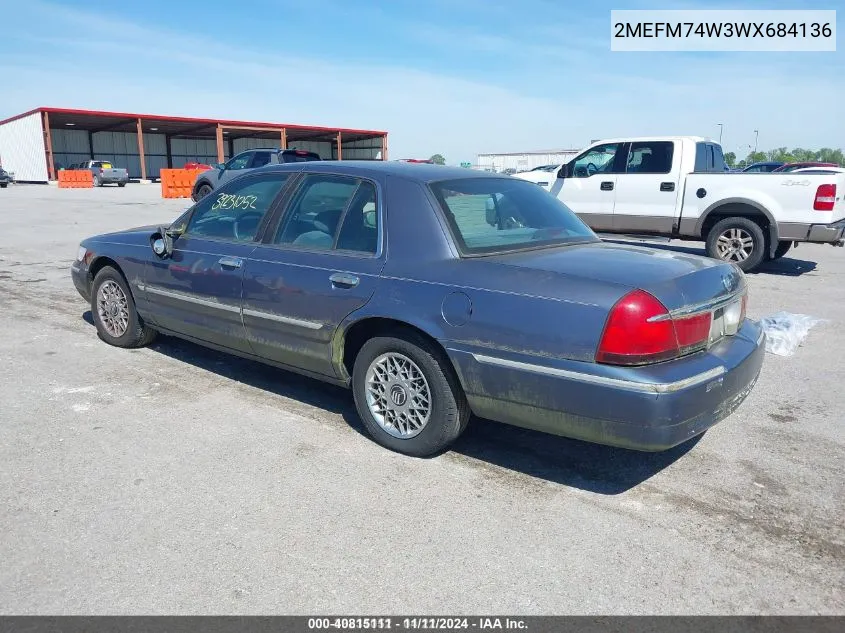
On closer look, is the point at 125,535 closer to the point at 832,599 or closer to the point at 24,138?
the point at 832,599

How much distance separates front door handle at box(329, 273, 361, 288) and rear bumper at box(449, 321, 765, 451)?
76 cm

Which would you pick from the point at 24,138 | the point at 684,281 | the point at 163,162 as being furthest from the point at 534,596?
the point at 163,162

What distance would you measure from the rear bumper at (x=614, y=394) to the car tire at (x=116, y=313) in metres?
3.28

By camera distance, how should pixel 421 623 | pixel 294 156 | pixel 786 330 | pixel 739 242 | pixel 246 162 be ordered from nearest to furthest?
pixel 421 623
pixel 786 330
pixel 739 242
pixel 294 156
pixel 246 162

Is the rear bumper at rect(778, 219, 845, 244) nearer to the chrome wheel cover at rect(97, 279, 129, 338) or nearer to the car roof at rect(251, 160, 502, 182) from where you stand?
the car roof at rect(251, 160, 502, 182)

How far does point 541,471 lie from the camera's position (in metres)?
3.63

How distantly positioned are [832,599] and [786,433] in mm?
1762

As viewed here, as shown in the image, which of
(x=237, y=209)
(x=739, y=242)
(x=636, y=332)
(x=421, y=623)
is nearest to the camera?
(x=421, y=623)

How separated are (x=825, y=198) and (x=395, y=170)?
7.65 meters

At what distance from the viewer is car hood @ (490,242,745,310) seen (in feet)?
10.3

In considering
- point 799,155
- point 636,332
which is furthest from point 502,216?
point 799,155

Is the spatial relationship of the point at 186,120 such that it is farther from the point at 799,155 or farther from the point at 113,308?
the point at 799,155

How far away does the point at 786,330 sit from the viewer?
6281 mm

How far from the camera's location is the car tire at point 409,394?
3.54 metres
